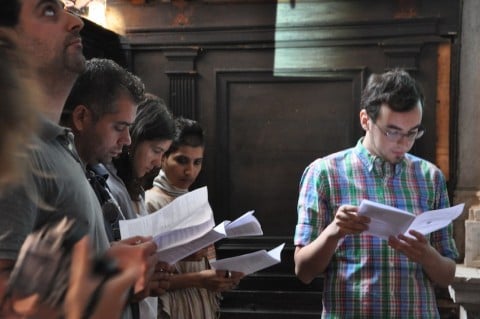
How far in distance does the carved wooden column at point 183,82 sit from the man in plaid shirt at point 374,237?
3.28m

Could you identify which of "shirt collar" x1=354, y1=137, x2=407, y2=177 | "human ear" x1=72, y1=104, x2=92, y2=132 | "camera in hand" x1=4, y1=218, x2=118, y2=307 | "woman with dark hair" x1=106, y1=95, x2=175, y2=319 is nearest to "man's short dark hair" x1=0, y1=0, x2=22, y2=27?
"human ear" x1=72, y1=104, x2=92, y2=132

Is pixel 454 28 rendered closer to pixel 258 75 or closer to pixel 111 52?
pixel 258 75

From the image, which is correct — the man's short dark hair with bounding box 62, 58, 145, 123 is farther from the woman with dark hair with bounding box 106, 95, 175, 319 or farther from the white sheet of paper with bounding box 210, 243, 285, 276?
the white sheet of paper with bounding box 210, 243, 285, 276

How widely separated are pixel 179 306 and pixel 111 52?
3.48 m

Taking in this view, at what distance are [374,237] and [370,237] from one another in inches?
0.6

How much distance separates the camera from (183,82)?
5594 mm

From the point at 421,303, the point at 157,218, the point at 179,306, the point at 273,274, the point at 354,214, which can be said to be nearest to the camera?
the point at 157,218

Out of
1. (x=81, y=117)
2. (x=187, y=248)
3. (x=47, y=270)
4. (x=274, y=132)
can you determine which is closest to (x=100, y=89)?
(x=81, y=117)

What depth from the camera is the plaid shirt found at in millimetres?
2174

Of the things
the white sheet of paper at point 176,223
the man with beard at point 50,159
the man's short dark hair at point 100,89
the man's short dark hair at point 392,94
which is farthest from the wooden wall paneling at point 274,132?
the man with beard at point 50,159

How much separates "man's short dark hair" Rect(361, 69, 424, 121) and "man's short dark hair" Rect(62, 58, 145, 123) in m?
0.91

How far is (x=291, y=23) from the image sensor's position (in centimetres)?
538

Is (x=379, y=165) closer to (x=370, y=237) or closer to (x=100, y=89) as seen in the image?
(x=370, y=237)

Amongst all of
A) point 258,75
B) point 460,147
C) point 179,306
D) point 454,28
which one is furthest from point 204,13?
point 179,306
